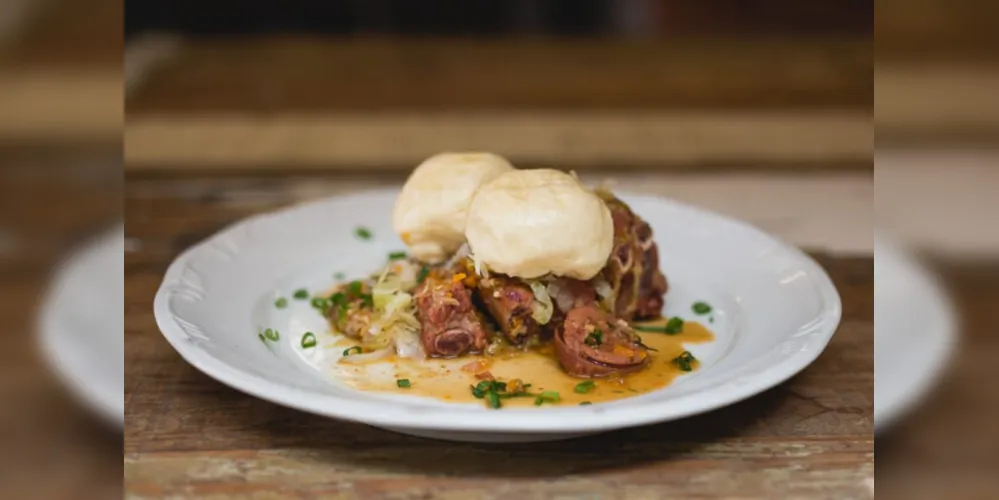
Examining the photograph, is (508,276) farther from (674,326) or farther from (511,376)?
(674,326)

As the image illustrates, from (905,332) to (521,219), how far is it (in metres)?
1.02

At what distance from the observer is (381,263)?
3.38m

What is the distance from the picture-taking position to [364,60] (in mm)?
7086

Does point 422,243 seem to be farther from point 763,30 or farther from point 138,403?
point 763,30

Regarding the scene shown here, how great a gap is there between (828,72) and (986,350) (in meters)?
4.83

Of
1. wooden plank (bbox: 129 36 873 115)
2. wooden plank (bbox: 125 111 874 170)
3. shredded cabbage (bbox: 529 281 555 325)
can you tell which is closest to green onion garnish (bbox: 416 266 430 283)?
shredded cabbage (bbox: 529 281 555 325)

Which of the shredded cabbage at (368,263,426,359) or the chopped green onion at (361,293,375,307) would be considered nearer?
the shredded cabbage at (368,263,426,359)

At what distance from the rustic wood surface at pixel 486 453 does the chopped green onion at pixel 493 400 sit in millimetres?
100

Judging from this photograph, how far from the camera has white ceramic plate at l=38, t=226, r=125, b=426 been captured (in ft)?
5.58

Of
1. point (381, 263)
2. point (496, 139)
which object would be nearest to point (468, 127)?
point (496, 139)

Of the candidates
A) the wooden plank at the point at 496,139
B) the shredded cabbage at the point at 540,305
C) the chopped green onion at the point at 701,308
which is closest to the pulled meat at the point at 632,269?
the chopped green onion at the point at 701,308

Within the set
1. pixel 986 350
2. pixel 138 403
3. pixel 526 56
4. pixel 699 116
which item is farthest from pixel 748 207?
pixel 526 56

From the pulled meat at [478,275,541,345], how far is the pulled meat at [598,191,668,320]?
10.4 inches

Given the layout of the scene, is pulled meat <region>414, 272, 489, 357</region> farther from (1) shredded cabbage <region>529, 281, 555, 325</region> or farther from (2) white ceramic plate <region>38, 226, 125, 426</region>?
(2) white ceramic plate <region>38, 226, 125, 426</region>
